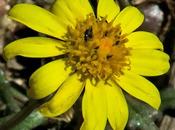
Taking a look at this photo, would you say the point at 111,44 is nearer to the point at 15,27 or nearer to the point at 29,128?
the point at 29,128

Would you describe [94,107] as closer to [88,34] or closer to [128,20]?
[88,34]

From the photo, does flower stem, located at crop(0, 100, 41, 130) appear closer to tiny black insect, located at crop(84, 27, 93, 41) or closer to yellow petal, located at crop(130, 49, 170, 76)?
tiny black insect, located at crop(84, 27, 93, 41)

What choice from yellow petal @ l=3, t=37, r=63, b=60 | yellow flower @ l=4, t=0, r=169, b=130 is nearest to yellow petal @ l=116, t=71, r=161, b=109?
yellow flower @ l=4, t=0, r=169, b=130

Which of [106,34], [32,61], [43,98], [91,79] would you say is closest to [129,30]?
[106,34]

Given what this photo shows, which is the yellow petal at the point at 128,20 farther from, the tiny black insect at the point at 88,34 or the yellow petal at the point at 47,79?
the yellow petal at the point at 47,79

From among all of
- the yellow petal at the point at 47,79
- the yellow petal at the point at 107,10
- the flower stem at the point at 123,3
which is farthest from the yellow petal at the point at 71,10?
the flower stem at the point at 123,3
